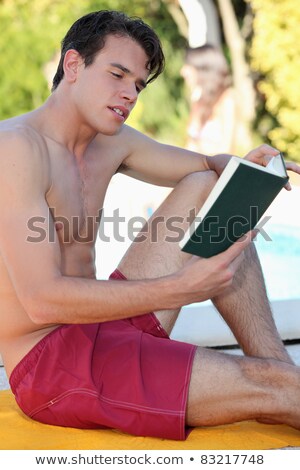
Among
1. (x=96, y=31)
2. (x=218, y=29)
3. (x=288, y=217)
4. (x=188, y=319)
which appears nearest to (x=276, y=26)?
(x=218, y=29)

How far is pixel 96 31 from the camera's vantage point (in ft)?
9.30

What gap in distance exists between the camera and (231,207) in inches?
95.6

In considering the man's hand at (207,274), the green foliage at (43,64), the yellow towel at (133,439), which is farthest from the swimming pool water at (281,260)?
the green foliage at (43,64)

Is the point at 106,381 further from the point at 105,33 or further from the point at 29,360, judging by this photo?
the point at 105,33

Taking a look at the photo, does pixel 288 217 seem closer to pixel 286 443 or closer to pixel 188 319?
pixel 188 319

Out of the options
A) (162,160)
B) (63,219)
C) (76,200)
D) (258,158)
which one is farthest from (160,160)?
(63,219)

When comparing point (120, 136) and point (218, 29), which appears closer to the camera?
point (120, 136)

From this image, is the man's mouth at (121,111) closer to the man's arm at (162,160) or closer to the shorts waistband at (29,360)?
the man's arm at (162,160)

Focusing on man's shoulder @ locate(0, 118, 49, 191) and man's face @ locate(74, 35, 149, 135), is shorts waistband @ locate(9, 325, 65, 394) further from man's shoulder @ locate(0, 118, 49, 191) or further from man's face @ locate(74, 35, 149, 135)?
man's face @ locate(74, 35, 149, 135)

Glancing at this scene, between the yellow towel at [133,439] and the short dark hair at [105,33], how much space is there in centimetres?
120

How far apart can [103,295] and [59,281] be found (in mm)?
135

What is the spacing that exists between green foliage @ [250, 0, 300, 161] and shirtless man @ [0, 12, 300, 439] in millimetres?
8683

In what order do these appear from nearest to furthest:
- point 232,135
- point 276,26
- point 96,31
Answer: point 96,31 < point 276,26 < point 232,135
